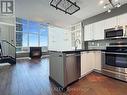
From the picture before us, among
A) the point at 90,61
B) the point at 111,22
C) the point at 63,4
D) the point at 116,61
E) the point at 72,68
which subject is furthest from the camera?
the point at 90,61

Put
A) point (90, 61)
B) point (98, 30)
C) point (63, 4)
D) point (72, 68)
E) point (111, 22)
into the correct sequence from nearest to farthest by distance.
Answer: point (72, 68)
point (63, 4)
point (111, 22)
point (90, 61)
point (98, 30)

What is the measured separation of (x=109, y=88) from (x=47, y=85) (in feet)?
5.35

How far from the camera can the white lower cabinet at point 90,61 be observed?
3994mm

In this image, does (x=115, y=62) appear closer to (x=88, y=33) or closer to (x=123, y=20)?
(x=123, y=20)

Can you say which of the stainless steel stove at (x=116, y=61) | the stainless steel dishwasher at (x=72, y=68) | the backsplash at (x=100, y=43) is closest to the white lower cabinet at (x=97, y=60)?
the stainless steel stove at (x=116, y=61)

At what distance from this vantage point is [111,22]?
4418 mm

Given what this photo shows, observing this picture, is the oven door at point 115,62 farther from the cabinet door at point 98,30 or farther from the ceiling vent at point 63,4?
the ceiling vent at point 63,4

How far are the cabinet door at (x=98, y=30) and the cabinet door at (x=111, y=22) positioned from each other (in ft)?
0.71

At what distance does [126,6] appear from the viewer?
3.92 metres

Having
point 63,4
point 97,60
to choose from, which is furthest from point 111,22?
point 63,4

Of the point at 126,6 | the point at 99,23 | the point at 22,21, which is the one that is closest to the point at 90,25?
the point at 99,23

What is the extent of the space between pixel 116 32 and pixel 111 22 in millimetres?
455

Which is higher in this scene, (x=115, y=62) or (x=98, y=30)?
(x=98, y=30)

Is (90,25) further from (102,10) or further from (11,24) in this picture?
(11,24)
